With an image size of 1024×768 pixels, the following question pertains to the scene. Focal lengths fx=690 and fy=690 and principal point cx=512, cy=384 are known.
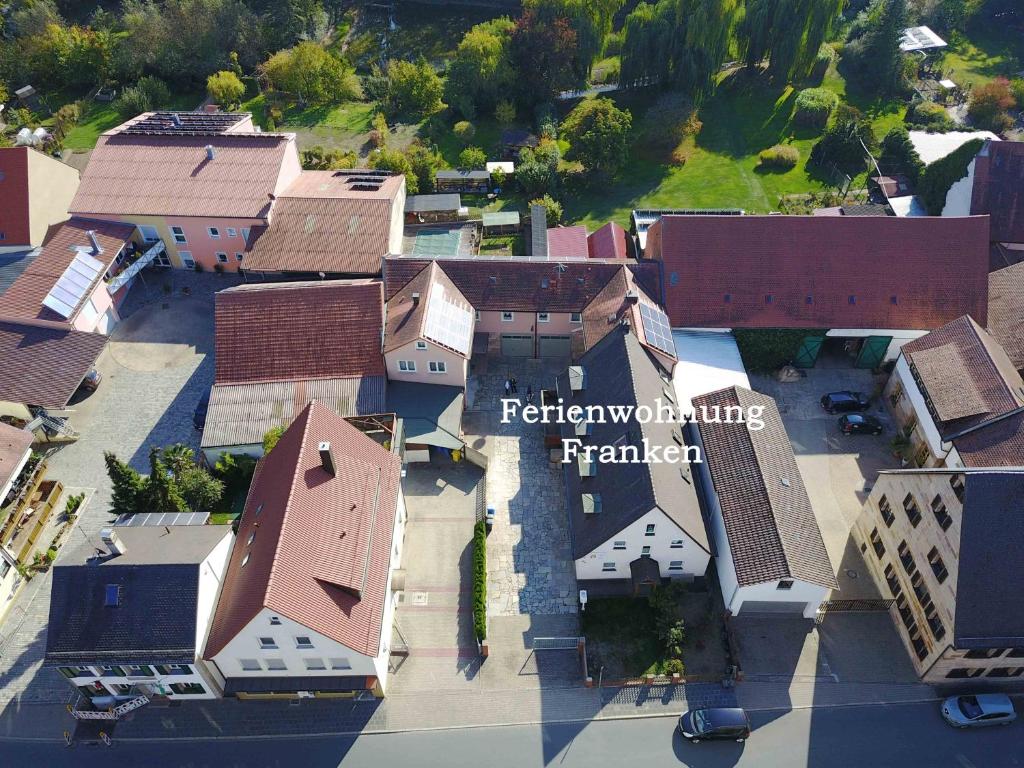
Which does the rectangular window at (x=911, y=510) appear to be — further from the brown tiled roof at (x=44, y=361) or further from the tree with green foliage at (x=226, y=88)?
the tree with green foliage at (x=226, y=88)

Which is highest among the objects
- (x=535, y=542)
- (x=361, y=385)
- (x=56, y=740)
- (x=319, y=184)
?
(x=319, y=184)

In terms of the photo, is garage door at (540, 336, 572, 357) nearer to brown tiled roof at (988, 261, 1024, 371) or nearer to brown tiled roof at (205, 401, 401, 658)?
brown tiled roof at (205, 401, 401, 658)

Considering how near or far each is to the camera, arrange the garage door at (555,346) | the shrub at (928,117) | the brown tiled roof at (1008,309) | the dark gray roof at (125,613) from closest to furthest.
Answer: the dark gray roof at (125,613), the brown tiled roof at (1008,309), the garage door at (555,346), the shrub at (928,117)

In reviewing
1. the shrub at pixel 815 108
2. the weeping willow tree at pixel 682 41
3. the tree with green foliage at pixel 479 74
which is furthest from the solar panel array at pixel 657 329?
the shrub at pixel 815 108

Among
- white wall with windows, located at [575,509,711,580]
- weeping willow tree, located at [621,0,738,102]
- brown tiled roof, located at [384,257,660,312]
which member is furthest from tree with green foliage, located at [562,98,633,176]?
white wall with windows, located at [575,509,711,580]

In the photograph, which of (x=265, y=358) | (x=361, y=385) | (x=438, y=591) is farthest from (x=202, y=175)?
(x=438, y=591)

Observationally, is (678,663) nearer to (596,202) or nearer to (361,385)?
(361,385)
